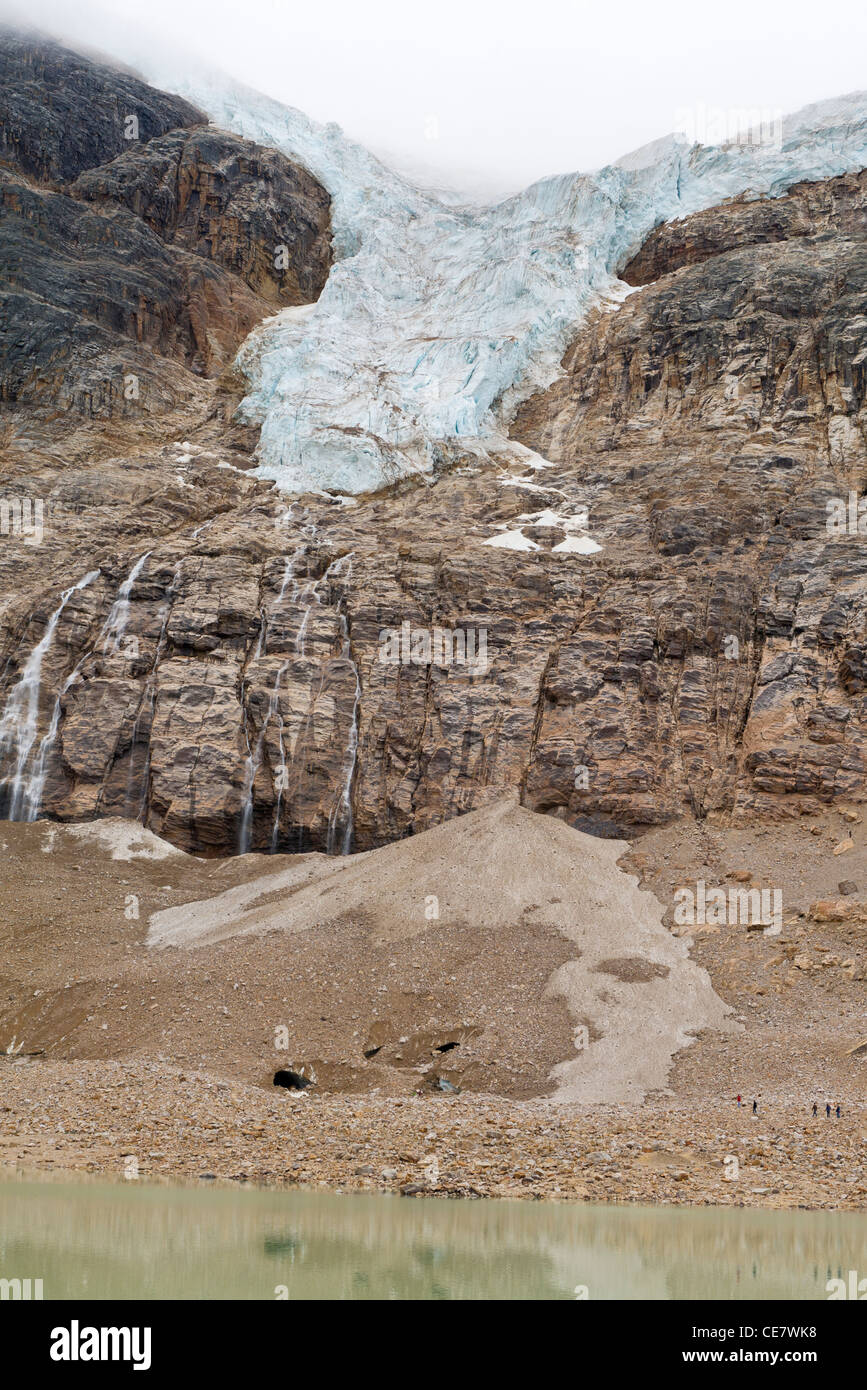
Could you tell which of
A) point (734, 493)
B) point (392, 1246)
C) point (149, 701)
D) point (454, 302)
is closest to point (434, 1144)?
point (392, 1246)

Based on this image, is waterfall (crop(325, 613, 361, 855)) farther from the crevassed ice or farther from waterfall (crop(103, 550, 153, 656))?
the crevassed ice

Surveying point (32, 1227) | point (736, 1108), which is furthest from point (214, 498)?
point (32, 1227)

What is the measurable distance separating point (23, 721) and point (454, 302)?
153 feet

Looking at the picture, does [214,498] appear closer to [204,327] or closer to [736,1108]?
[204,327]

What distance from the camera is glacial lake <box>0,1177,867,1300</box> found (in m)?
10.1

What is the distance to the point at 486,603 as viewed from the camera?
47.3 metres

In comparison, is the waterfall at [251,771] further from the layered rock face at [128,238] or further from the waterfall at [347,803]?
the layered rock face at [128,238]

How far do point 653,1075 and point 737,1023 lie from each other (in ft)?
13.0

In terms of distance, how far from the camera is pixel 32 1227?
38.7ft

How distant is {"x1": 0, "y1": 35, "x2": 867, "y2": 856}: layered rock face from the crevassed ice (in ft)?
9.74

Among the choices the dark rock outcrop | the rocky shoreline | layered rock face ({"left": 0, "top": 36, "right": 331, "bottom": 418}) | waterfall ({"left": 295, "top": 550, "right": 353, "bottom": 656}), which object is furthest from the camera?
the dark rock outcrop

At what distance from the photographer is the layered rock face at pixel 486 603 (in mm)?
42156

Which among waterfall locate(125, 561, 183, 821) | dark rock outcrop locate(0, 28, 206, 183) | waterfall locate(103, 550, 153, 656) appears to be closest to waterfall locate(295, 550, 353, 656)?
waterfall locate(125, 561, 183, 821)

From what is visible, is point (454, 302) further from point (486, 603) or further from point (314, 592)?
point (486, 603)
